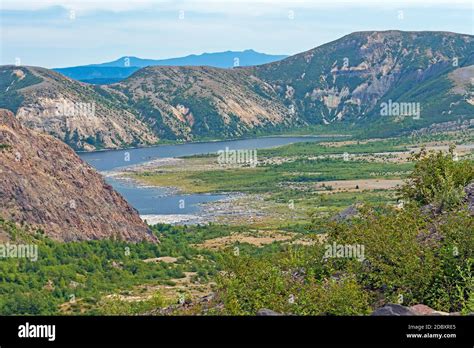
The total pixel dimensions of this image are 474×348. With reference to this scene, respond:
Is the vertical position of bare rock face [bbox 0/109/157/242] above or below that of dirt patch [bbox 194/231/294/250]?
above

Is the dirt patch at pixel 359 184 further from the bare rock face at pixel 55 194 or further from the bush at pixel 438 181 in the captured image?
the bush at pixel 438 181

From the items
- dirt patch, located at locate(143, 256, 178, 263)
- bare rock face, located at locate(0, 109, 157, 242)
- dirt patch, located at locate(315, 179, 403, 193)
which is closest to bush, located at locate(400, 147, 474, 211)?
dirt patch, located at locate(143, 256, 178, 263)

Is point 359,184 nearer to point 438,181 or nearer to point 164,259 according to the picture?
point 164,259

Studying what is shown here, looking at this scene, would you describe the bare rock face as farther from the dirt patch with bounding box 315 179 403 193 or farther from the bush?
the dirt patch with bounding box 315 179 403 193

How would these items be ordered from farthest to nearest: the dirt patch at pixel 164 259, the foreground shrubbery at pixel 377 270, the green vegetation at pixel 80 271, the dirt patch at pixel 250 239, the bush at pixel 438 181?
the dirt patch at pixel 250 239 → the dirt patch at pixel 164 259 → the green vegetation at pixel 80 271 → the bush at pixel 438 181 → the foreground shrubbery at pixel 377 270

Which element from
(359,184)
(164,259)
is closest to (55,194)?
(164,259)

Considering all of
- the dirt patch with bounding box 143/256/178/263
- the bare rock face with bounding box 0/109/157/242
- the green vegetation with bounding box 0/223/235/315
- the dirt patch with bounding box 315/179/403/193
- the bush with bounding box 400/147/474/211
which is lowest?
the dirt patch with bounding box 315/179/403/193

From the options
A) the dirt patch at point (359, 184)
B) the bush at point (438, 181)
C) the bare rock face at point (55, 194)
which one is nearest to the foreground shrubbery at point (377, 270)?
the bush at point (438, 181)
